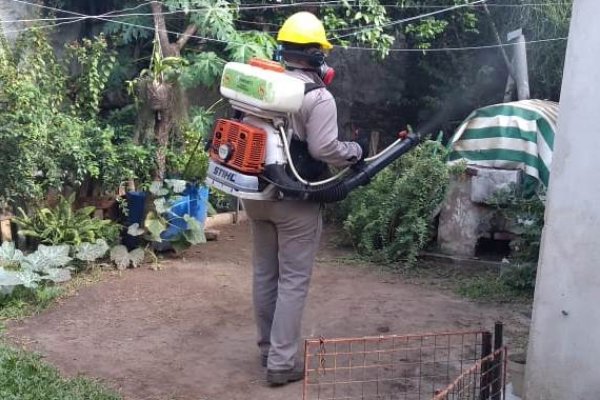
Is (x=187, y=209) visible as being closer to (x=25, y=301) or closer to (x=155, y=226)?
(x=155, y=226)

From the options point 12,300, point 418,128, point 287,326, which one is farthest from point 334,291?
point 418,128

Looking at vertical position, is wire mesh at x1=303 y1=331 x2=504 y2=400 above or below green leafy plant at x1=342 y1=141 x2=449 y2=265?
below

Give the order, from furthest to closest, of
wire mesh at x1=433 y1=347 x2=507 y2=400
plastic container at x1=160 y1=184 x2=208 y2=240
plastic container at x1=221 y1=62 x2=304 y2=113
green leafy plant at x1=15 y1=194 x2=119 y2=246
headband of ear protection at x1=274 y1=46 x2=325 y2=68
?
plastic container at x1=160 y1=184 x2=208 y2=240 < green leafy plant at x1=15 y1=194 x2=119 y2=246 < headband of ear protection at x1=274 y1=46 x2=325 y2=68 < plastic container at x1=221 y1=62 x2=304 y2=113 < wire mesh at x1=433 y1=347 x2=507 y2=400

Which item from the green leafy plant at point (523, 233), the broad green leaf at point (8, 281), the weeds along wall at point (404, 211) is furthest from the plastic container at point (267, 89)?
the weeds along wall at point (404, 211)

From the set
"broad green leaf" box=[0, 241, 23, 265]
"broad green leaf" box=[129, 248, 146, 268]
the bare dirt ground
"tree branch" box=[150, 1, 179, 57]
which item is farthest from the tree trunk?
"broad green leaf" box=[0, 241, 23, 265]

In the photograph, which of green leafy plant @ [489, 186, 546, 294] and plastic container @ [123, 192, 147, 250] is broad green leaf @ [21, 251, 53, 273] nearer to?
plastic container @ [123, 192, 147, 250]

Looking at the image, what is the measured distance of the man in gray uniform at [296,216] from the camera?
388cm

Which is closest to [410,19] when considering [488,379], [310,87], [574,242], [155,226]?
[155,226]

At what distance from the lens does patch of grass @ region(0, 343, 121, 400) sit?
12.3ft

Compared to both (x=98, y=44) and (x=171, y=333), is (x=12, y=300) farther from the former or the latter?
(x=98, y=44)

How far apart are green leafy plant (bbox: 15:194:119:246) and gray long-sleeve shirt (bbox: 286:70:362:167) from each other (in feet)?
9.71

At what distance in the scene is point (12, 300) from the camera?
5.28 metres

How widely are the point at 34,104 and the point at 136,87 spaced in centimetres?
132

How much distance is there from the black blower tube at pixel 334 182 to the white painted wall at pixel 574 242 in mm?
1037
